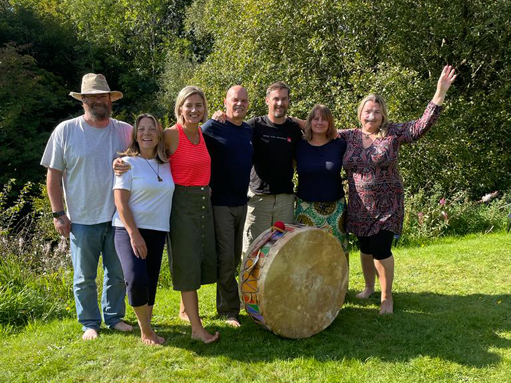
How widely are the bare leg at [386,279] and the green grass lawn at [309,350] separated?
0.09m

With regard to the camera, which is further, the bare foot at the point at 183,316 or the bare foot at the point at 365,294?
the bare foot at the point at 365,294

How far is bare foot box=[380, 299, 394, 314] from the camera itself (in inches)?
170

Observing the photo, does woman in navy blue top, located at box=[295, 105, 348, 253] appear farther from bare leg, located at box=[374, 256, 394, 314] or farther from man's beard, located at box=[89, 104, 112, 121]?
man's beard, located at box=[89, 104, 112, 121]

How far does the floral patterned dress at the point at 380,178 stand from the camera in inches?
164

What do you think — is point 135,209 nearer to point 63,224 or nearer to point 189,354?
point 63,224

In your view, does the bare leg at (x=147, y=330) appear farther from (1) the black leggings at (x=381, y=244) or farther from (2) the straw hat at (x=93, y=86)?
(1) the black leggings at (x=381, y=244)

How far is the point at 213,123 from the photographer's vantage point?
13.2ft

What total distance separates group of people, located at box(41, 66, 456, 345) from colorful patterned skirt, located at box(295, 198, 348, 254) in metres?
0.01

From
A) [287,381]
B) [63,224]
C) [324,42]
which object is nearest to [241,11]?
[324,42]

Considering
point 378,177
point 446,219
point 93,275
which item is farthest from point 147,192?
point 446,219

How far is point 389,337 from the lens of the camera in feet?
12.6

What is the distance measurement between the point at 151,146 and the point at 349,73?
776 centimetres

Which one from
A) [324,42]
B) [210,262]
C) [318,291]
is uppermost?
[324,42]

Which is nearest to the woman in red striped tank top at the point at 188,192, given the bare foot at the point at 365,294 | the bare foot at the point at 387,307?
the bare foot at the point at 387,307
